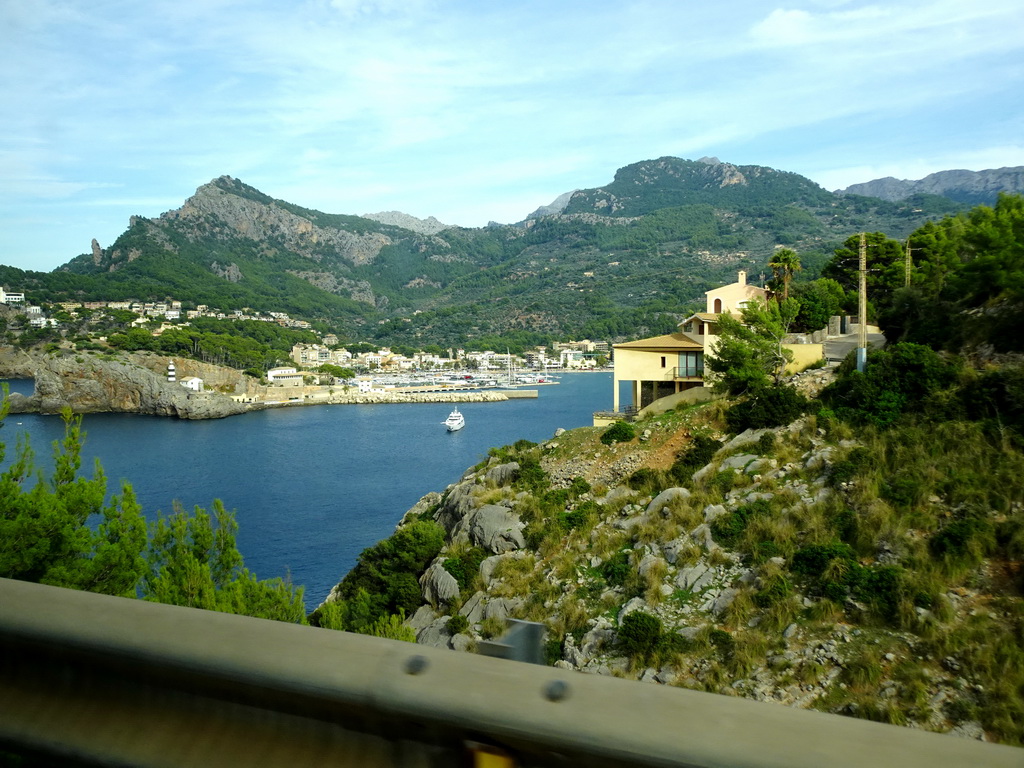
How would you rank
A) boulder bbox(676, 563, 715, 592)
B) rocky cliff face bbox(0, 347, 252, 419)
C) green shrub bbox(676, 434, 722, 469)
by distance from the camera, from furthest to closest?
rocky cliff face bbox(0, 347, 252, 419)
green shrub bbox(676, 434, 722, 469)
boulder bbox(676, 563, 715, 592)

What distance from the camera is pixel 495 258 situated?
176250 millimetres

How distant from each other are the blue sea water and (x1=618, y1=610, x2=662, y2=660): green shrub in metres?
6.61

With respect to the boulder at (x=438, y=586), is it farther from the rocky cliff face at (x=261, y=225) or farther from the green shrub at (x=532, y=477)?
the rocky cliff face at (x=261, y=225)

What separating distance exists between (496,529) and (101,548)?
9349mm

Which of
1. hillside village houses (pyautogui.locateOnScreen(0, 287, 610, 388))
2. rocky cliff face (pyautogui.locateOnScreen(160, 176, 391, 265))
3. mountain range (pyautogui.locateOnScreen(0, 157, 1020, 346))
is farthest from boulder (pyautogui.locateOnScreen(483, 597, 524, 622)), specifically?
rocky cliff face (pyautogui.locateOnScreen(160, 176, 391, 265))

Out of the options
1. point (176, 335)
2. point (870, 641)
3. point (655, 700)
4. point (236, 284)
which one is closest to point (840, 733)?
point (655, 700)

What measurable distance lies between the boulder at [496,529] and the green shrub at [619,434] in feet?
9.64

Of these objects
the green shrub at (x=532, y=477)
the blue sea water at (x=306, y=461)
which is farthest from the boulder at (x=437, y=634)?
the green shrub at (x=532, y=477)

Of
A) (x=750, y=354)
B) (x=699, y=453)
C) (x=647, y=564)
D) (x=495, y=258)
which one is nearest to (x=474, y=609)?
(x=647, y=564)

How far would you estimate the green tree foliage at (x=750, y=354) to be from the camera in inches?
633

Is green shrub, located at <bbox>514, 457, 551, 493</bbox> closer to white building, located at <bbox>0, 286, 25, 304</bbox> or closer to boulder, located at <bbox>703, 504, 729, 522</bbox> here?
boulder, located at <bbox>703, 504, 729, 522</bbox>

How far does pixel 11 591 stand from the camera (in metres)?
1.46

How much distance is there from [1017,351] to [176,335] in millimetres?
68027

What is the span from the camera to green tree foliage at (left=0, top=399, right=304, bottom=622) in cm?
458
